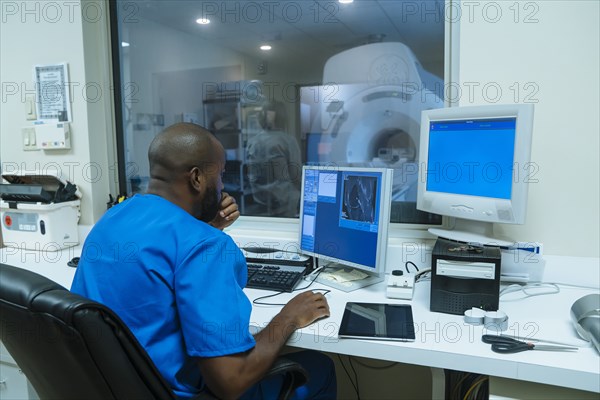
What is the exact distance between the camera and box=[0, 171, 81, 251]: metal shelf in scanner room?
6.97ft

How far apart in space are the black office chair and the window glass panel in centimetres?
145

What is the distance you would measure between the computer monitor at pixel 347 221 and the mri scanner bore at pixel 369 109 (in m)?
0.59

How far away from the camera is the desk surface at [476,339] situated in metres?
0.96

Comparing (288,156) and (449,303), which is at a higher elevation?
(288,156)

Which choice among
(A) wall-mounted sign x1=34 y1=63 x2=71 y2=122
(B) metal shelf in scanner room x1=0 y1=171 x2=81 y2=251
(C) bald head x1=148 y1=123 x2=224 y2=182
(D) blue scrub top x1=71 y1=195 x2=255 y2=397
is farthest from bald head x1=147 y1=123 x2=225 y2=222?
(A) wall-mounted sign x1=34 y1=63 x2=71 y2=122

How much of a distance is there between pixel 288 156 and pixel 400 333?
54.6 inches

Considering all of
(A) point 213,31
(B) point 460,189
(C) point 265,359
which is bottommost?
(C) point 265,359

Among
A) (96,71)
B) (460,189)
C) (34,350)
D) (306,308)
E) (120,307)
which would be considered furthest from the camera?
(96,71)

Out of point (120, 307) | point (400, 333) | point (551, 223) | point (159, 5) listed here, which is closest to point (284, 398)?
point (400, 333)

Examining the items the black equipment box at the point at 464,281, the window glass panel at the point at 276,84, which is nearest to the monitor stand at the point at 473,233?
the black equipment box at the point at 464,281

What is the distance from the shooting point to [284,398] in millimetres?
1084

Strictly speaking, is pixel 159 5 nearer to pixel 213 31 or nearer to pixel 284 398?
pixel 213 31

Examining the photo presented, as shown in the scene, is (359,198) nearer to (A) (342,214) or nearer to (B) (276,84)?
(A) (342,214)

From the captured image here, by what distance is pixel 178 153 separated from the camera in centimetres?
105
